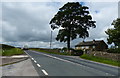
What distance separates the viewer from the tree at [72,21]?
4627cm

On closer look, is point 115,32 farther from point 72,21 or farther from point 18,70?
point 18,70

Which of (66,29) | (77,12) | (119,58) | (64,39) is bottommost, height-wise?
(119,58)

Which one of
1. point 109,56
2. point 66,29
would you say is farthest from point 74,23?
point 109,56

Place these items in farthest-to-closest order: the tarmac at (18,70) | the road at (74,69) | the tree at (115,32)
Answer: the tree at (115,32) → the road at (74,69) → the tarmac at (18,70)

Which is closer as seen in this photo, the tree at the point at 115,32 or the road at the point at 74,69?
the road at the point at 74,69

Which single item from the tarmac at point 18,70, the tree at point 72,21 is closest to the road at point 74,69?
the tarmac at point 18,70

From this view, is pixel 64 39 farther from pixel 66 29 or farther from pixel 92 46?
pixel 92 46

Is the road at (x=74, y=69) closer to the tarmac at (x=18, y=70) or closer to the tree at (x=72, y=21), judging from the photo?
the tarmac at (x=18, y=70)

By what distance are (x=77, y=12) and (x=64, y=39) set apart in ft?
29.2

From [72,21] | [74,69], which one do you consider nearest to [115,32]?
[72,21]

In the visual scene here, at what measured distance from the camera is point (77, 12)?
47.6 meters

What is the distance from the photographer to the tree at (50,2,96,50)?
1822 inches

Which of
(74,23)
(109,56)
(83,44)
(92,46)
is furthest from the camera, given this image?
(83,44)

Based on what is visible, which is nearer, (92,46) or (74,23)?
(74,23)
